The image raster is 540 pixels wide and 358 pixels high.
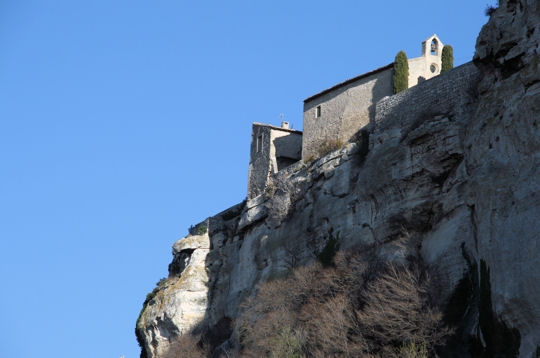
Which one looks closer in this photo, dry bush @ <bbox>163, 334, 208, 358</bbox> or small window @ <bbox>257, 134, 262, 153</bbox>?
dry bush @ <bbox>163, 334, 208, 358</bbox>

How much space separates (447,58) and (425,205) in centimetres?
986

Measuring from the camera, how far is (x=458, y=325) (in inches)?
1167

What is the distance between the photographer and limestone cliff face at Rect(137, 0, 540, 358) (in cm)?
2628

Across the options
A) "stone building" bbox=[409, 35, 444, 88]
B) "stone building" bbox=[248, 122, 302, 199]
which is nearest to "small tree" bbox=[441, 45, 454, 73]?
"stone building" bbox=[409, 35, 444, 88]

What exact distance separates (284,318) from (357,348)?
20.4ft

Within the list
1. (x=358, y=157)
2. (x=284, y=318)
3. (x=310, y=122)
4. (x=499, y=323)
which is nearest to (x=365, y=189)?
(x=358, y=157)

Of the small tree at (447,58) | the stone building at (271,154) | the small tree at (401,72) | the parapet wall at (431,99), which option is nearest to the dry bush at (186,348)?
the stone building at (271,154)

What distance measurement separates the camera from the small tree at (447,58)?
138ft

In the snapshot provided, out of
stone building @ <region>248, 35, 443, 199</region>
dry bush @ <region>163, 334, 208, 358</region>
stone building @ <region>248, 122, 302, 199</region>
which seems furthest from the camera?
stone building @ <region>248, 122, 302, 199</region>

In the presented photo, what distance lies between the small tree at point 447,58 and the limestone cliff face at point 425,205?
3.66m

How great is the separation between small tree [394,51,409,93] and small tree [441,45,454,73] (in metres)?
1.66

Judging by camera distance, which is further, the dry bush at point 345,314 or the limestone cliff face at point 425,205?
the dry bush at point 345,314

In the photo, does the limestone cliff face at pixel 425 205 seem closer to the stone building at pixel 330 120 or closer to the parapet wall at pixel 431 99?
the parapet wall at pixel 431 99

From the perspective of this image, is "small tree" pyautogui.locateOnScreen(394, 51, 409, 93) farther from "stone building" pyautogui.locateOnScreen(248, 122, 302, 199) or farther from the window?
"stone building" pyautogui.locateOnScreen(248, 122, 302, 199)
